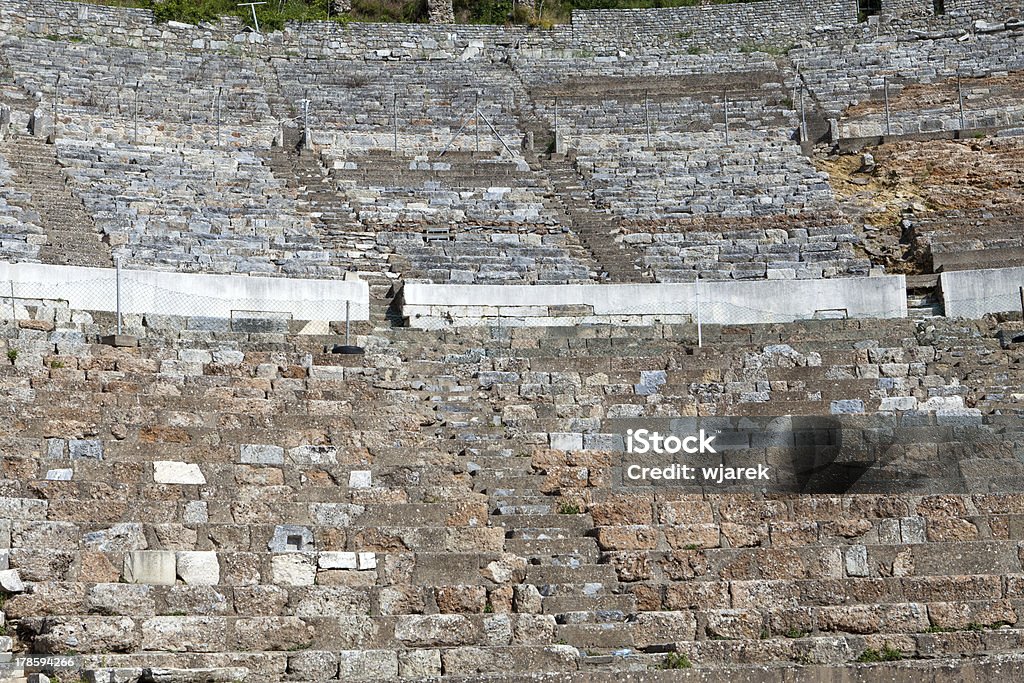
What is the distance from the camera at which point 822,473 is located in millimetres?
10094

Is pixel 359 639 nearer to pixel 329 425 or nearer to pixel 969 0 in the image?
pixel 329 425

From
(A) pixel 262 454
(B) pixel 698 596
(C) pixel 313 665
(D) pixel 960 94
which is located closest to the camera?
(C) pixel 313 665

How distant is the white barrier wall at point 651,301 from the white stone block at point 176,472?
5.90 metres

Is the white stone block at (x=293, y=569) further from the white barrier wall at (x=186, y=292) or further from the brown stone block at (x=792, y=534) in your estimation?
the white barrier wall at (x=186, y=292)

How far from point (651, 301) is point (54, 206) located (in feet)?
25.6

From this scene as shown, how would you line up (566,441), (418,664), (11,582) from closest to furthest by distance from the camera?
(418,664), (11,582), (566,441)

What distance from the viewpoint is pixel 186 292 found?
48.3 feet

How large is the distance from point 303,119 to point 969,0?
14226 mm

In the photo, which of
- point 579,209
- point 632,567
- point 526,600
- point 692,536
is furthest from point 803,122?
point 526,600

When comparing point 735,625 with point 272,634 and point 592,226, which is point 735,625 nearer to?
point 272,634

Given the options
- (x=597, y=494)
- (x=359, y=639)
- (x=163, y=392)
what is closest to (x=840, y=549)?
(x=597, y=494)

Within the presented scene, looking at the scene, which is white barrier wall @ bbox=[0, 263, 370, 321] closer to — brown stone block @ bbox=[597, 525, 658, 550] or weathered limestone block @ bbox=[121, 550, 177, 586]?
weathered limestone block @ bbox=[121, 550, 177, 586]

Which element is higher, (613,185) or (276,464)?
(613,185)

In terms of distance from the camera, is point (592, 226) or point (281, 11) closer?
point (592, 226)
